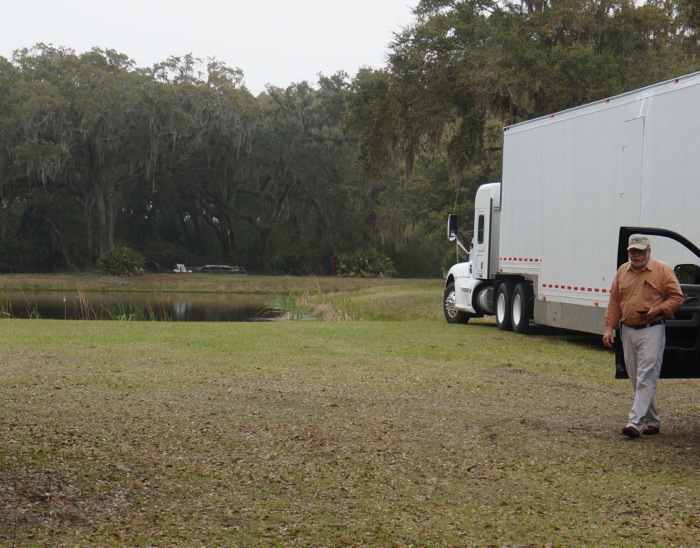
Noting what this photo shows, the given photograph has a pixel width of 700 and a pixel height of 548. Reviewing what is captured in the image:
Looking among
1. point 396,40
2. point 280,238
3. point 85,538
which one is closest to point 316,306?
point 396,40

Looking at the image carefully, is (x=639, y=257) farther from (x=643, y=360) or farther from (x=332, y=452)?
(x=332, y=452)

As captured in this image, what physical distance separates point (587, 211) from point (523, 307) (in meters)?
3.79

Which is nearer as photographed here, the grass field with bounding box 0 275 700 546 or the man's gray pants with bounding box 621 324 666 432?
the grass field with bounding box 0 275 700 546

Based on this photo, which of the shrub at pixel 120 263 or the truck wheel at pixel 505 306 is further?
the shrub at pixel 120 263

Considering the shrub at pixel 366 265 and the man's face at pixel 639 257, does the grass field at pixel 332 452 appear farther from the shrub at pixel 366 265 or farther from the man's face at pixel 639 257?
the shrub at pixel 366 265

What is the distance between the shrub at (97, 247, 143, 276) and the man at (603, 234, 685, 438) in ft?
170

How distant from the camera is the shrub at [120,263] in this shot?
5931 cm

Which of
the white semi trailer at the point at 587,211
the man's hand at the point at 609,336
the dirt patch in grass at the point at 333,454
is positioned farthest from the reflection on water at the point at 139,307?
the man's hand at the point at 609,336

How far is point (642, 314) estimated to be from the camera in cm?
942

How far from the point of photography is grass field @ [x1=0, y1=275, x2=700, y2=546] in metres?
6.45

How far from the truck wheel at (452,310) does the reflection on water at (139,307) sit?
8040 mm

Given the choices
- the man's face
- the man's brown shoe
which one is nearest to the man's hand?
the man's face

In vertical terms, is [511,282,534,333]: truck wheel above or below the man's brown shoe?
above

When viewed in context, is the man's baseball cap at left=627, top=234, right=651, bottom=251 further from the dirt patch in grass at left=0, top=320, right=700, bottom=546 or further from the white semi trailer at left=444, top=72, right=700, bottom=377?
the dirt patch in grass at left=0, top=320, right=700, bottom=546
